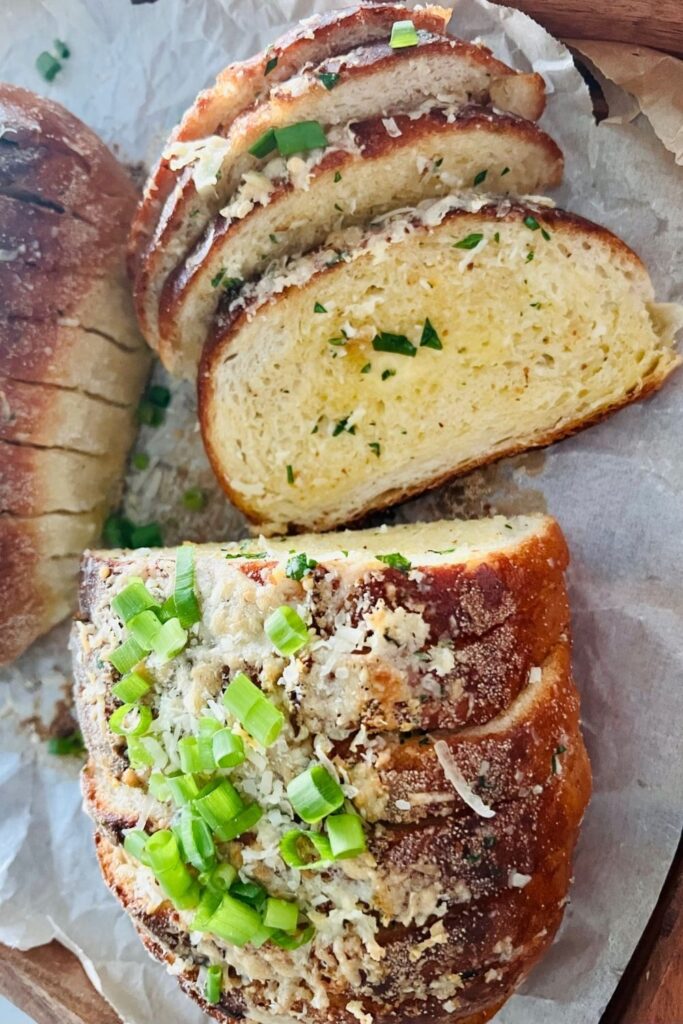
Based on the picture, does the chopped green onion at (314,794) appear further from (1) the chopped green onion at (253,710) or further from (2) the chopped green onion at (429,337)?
(2) the chopped green onion at (429,337)

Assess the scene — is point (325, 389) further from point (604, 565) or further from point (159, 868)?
point (159, 868)

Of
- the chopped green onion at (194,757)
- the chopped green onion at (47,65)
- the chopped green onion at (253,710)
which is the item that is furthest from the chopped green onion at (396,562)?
the chopped green onion at (47,65)

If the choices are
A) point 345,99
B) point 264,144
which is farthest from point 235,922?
point 345,99

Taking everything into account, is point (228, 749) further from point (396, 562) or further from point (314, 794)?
point (396, 562)

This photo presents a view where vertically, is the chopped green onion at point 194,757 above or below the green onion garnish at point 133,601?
below

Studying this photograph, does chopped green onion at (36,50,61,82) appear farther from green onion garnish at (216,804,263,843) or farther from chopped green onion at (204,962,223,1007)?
chopped green onion at (204,962,223,1007)

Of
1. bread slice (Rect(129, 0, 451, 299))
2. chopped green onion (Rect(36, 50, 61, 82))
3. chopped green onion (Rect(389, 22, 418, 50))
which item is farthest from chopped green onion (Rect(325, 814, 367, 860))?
chopped green onion (Rect(36, 50, 61, 82))
